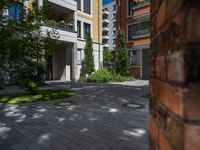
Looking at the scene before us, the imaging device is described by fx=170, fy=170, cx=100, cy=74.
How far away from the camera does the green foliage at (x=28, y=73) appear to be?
315 inches

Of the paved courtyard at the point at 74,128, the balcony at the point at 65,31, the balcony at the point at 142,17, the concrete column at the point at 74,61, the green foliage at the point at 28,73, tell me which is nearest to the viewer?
the paved courtyard at the point at 74,128

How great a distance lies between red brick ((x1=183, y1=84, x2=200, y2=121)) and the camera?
60cm

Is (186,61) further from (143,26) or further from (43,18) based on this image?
(143,26)

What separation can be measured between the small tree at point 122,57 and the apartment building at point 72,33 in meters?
3.71

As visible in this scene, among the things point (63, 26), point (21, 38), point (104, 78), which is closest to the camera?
point (21, 38)

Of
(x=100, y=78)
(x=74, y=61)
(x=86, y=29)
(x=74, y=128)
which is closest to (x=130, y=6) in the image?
(x=86, y=29)

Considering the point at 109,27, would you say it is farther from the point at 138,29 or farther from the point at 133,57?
the point at 133,57

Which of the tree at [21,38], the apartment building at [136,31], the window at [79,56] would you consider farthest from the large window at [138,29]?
the tree at [21,38]

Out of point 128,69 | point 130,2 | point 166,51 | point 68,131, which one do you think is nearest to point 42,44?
point 68,131

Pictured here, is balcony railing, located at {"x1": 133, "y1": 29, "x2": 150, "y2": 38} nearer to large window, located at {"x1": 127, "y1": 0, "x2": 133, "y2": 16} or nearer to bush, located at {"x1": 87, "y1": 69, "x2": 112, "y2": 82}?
large window, located at {"x1": 127, "y1": 0, "x2": 133, "y2": 16}

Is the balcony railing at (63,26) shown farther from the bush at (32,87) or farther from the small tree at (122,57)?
the bush at (32,87)

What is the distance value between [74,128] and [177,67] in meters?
3.64

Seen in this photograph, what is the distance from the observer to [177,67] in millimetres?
674

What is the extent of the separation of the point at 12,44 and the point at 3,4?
4.79 feet
